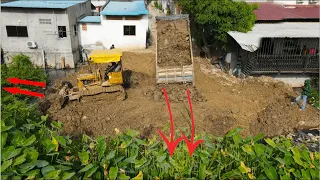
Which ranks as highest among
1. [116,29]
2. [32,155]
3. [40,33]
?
[116,29]

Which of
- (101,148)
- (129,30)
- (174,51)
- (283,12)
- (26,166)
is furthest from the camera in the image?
(129,30)

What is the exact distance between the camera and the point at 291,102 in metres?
13.3

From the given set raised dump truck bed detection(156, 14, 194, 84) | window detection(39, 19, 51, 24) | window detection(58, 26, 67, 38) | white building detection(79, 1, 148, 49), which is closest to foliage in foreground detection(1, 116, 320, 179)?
raised dump truck bed detection(156, 14, 194, 84)

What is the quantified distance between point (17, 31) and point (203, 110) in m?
14.3

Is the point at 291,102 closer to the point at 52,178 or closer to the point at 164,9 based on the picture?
the point at 52,178

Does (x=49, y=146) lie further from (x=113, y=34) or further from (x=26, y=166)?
(x=113, y=34)

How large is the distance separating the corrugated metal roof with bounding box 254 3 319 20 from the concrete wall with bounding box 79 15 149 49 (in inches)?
325

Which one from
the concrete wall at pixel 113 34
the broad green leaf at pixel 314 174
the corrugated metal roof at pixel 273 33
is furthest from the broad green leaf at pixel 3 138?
the concrete wall at pixel 113 34

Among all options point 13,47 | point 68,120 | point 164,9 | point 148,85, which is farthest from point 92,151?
point 164,9

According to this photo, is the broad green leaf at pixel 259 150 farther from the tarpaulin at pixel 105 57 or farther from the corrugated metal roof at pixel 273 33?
the corrugated metal roof at pixel 273 33

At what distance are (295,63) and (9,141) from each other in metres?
15.7

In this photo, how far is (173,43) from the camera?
16.5 meters

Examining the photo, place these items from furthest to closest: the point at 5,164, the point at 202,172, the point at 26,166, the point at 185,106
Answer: the point at 185,106
the point at 202,172
the point at 26,166
the point at 5,164

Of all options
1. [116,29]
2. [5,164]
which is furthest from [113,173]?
[116,29]
